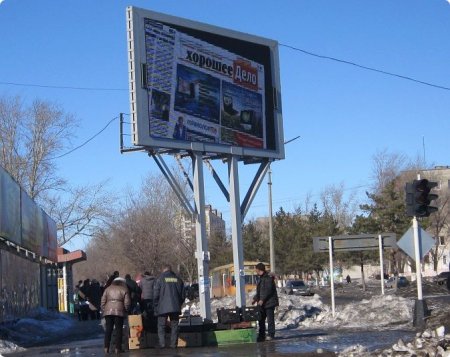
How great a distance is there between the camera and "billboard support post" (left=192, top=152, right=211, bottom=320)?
20312 mm

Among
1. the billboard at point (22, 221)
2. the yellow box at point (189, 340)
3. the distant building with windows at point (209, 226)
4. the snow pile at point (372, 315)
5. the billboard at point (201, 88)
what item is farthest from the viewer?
the distant building with windows at point (209, 226)

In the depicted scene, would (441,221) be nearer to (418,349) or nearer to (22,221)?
(22,221)

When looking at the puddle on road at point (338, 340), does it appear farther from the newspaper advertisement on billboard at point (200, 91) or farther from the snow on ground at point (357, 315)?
the newspaper advertisement on billboard at point (200, 91)

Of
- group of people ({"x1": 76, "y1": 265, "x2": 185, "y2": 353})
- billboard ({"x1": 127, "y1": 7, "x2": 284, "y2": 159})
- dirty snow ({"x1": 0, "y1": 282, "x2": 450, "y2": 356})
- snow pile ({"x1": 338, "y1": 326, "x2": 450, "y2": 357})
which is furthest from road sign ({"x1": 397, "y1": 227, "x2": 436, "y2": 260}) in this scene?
snow pile ({"x1": 338, "y1": 326, "x2": 450, "y2": 357})

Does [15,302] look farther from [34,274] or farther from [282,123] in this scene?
[282,123]

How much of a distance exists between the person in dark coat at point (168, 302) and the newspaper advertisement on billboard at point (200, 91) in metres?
4.47

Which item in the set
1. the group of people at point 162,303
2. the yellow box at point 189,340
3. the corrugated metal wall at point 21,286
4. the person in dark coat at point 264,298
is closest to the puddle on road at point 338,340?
the person in dark coat at point 264,298

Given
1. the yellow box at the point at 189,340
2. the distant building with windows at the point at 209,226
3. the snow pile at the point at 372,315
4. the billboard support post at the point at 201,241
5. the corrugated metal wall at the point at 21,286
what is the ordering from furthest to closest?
1. the distant building with windows at the point at 209,226
2. the corrugated metal wall at the point at 21,286
3. the snow pile at the point at 372,315
4. the billboard support post at the point at 201,241
5. the yellow box at the point at 189,340

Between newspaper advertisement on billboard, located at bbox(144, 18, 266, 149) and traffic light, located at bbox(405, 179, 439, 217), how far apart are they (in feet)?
16.6

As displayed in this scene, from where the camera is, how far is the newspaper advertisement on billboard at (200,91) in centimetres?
1942

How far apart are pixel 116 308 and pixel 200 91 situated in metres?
7.32

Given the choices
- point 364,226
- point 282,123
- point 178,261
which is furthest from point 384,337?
point 178,261

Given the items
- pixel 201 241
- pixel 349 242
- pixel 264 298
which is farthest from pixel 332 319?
pixel 264 298

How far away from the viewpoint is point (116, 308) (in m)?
15.2
